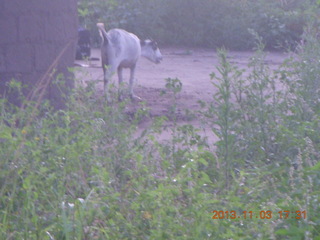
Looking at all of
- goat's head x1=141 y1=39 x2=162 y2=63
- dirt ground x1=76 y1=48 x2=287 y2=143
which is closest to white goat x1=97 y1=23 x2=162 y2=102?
dirt ground x1=76 y1=48 x2=287 y2=143

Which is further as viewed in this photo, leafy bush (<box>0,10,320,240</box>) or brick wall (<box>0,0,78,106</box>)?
brick wall (<box>0,0,78,106</box>)

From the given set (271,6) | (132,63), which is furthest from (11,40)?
(271,6)

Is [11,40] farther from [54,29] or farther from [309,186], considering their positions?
[309,186]

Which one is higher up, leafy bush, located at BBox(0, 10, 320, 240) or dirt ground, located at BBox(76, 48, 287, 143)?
leafy bush, located at BBox(0, 10, 320, 240)

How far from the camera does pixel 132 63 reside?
10.0 meters

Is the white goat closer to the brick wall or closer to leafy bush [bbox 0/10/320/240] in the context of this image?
the brick wall

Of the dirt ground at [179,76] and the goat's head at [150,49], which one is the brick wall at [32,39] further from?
the goat's head at [150,49]

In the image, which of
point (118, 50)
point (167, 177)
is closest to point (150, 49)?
point (118, 50)

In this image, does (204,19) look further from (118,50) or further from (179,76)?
(118,50)
